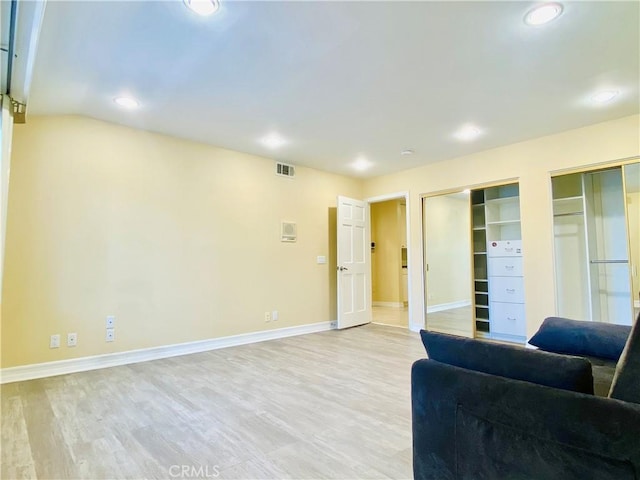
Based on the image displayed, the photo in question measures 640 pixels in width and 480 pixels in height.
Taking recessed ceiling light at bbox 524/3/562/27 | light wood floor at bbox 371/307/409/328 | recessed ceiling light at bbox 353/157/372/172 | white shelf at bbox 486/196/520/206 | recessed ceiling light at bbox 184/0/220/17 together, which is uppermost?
recessed ceiling light at bbox 353/157/372/172

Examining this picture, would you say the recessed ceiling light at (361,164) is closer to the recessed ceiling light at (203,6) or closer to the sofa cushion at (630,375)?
the recessed ceiling light at (203,6)

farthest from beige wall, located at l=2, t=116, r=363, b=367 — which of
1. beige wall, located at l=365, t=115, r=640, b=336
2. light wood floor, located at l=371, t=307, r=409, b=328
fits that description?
beige wall, located at l=365, t=115, r=640, b=336

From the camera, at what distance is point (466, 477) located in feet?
3.95

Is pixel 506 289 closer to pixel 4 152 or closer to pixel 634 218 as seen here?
pixel 634 218

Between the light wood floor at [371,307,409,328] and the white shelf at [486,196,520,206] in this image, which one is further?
the light wood floor at [371,307,409,328]

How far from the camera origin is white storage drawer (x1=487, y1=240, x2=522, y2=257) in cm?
467

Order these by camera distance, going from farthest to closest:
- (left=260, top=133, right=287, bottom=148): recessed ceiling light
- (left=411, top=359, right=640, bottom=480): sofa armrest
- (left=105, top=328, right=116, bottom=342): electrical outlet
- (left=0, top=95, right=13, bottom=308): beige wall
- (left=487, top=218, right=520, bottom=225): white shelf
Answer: (left=487, top=218, right=520, bottom=225): white shelf → (left=260, top=133, right=287, bottom=148): recessed ceiling light → (left=105, top=328, right=116, bottom=342): electrical outlet → (left=0, top=95, right=13, bottom=308): beige wall → (left=411, top=359, right=640, bottom=480): sofa armrest

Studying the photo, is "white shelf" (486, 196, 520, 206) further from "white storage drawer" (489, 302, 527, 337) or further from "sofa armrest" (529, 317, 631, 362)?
"sofa armrest" (529, 317, 631, 362)

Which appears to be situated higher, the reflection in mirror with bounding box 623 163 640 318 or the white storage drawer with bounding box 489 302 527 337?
the reflection in mirror with bounding box 623 163 640 318

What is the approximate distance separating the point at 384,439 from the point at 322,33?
2.51 metres

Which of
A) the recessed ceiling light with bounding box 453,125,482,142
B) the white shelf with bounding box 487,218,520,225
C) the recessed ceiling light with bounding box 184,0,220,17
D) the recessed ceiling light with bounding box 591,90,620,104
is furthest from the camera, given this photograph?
the white shelf with bounding box 487,218,520,225

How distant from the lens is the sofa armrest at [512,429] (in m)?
0.93

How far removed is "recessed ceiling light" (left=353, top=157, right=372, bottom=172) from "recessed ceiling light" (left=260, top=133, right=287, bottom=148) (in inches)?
49.4

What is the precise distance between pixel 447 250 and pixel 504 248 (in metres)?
2.26
